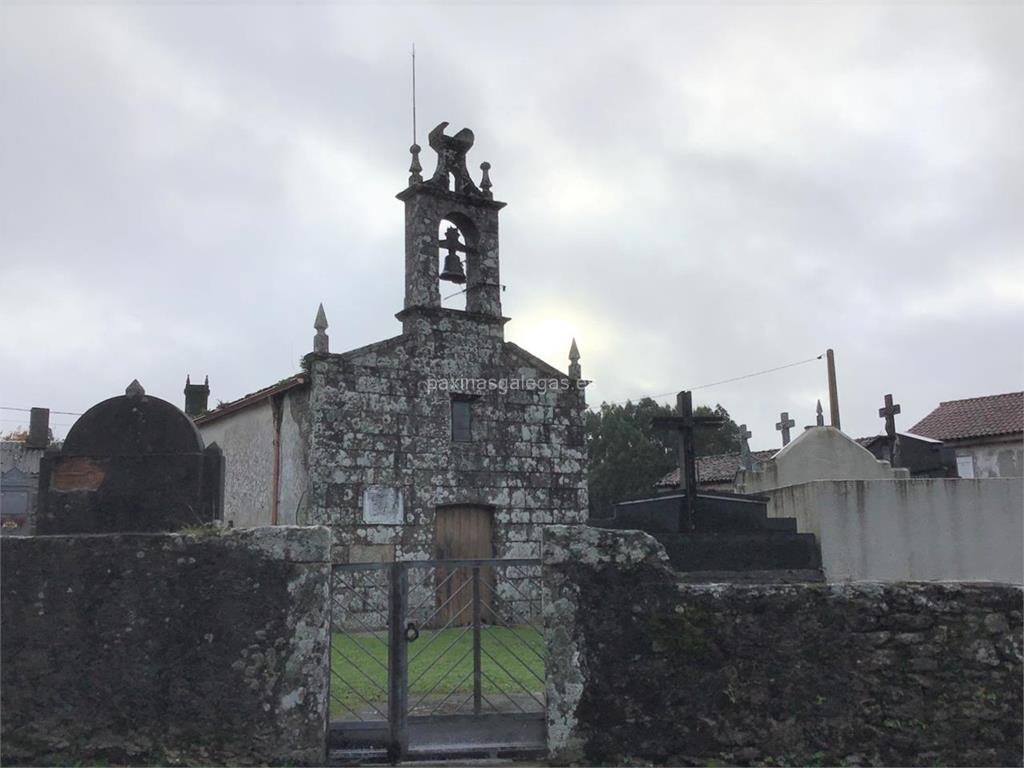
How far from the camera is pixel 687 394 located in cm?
1139

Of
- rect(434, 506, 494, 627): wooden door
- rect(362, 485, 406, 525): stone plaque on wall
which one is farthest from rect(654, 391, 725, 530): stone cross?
rect(362, 485, 406, 525): stone plaque on wall

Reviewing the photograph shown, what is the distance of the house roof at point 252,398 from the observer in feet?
48.4

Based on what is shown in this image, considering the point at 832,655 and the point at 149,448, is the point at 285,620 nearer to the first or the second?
the point at 149,448

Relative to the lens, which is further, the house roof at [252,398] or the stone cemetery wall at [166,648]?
the house roof at [252,398]

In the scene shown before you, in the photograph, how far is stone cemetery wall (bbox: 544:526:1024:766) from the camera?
17.7 ft

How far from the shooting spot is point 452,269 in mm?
15852

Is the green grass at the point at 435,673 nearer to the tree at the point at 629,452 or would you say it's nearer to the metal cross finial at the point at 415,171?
the metal cross finial at the point at 415,171

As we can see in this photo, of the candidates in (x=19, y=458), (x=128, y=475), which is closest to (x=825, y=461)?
(x=128, y=475)

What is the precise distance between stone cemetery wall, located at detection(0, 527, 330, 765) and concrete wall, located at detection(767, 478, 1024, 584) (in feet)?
27.4

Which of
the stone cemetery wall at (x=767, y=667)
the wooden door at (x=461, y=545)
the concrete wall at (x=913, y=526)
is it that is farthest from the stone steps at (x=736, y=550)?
the stone cemetery wall at (x=767, y=667)

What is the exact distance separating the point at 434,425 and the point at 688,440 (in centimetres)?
545

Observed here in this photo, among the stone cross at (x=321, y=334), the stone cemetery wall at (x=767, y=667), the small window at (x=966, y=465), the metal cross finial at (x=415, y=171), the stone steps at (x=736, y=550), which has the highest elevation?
the metal cross finial at (x=415, y=171)

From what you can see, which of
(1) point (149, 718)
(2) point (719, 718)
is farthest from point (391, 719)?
(2) point (719, 718)

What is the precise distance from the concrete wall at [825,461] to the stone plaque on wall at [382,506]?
6.59 m
